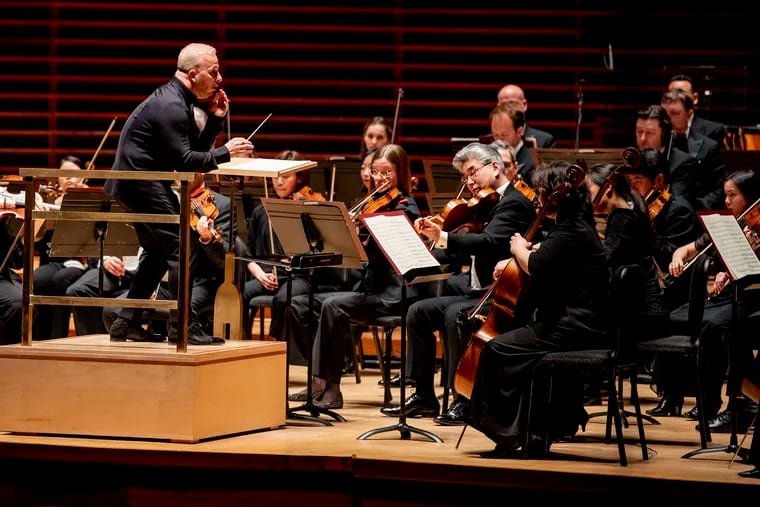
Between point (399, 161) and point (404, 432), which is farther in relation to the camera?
point (399, 161)

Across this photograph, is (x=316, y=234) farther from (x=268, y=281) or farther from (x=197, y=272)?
(x=268, y=281)

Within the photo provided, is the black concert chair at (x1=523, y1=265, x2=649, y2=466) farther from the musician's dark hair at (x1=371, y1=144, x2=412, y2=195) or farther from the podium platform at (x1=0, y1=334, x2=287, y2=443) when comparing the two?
the musician's dark hair at (x1=371, y1=144, x2=412, y2=195)

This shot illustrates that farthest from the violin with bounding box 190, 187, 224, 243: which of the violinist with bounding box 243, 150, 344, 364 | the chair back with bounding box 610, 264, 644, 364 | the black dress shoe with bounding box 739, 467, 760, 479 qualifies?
the black dress shoe with bounding box 739, 467, 760, 479

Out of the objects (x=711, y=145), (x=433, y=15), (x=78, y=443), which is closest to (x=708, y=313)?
(x=711, y=145)

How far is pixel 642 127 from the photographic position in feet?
18.3

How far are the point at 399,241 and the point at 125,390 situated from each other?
1104 mm

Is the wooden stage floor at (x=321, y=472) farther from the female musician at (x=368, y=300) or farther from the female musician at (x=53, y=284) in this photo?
the female musician at (x=53, y=284)

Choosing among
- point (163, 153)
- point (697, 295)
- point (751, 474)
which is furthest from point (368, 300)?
point (751, 474)

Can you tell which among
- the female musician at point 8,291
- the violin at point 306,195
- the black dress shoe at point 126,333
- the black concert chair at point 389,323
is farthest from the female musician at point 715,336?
the female musician at point 8,291

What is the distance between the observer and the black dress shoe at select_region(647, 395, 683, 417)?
4.89m

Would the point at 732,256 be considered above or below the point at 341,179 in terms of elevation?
below

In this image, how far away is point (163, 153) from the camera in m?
4.09

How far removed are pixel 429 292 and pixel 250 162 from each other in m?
1.24

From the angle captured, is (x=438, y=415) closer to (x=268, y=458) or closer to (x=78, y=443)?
(x=268, y=458)
